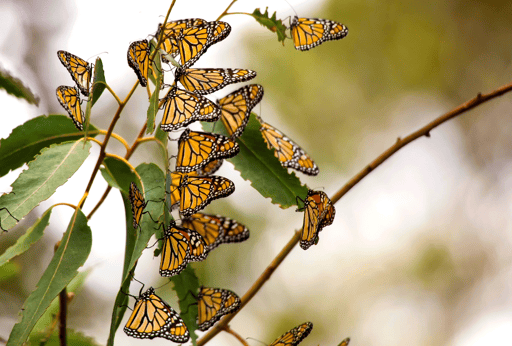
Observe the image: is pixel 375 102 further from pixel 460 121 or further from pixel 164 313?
pixel 164 313

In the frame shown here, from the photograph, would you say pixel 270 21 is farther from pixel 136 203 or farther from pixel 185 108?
pixel 136 203

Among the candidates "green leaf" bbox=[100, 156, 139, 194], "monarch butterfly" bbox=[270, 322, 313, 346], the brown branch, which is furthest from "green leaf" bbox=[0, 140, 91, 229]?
"monarch butterfly" bbox=[270, 322, 313, 346]

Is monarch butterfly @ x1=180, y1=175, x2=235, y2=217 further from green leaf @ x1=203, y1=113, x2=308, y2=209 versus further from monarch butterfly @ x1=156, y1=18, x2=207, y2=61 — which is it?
monarch butterfly @ x1=156, y1=18, x2=207, y2=61

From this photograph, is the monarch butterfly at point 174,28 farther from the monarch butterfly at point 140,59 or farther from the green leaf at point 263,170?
the green leaf at point 263,170

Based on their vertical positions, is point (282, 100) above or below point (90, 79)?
above

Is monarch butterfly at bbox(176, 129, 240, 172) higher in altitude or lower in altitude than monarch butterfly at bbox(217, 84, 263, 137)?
lower

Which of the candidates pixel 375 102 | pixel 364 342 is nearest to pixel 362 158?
pixel 375 102

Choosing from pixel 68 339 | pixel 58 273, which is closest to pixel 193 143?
pixel 58 273
